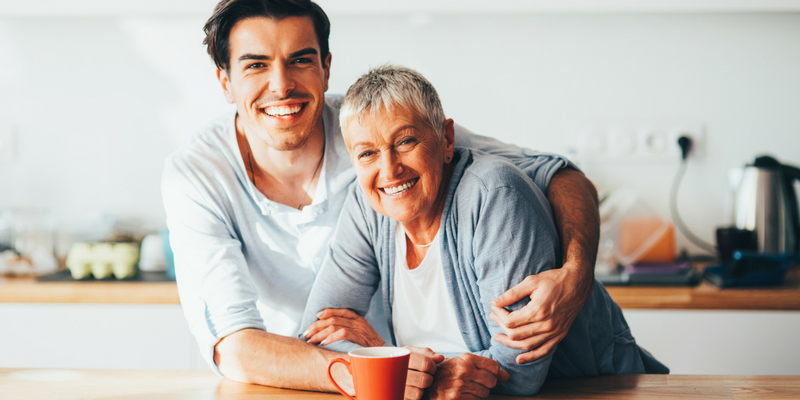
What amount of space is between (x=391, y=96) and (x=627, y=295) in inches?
47.6

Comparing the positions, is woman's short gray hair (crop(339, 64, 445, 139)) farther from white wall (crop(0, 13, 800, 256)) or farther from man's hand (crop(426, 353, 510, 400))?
white wall (crop(0, 13, 800, 256))

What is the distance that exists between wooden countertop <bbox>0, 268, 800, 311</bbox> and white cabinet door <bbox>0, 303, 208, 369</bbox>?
29 mm

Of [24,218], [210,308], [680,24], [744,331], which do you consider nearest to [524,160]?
[210,308]

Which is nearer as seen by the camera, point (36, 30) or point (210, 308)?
point (210, 308)

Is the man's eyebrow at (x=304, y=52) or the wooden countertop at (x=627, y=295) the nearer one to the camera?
the man's eyebrow at (x=304, y=52)

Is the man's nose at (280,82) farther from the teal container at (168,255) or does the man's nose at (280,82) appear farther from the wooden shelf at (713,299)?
the wooden shelf at (713,299)

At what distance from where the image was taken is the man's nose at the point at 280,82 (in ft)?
4.05

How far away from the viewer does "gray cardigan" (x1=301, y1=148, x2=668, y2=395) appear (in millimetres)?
990

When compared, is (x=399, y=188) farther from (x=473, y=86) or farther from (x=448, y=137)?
(x=473, y=86)

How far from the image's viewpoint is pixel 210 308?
1169 millimetres

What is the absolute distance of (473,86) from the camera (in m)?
2.32

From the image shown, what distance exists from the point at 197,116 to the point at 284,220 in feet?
3.93

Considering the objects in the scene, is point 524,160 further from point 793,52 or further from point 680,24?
point 793,52

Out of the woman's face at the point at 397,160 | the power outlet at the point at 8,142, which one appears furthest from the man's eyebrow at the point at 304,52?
the power outlet at the point at 8,142
